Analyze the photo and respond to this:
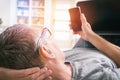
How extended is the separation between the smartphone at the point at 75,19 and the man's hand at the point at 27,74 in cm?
39

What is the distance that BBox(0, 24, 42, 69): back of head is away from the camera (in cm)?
71

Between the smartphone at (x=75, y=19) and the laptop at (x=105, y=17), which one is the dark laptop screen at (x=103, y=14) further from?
the smartphone at (x=75, y=19)

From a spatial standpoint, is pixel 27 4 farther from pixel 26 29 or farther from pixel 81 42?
pixel 26 29

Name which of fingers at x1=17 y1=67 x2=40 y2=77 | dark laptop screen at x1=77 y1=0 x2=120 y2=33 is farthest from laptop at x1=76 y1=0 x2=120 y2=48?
fingers at x1=17 y1=67 x2=40 y2=77

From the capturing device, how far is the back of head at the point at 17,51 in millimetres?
706

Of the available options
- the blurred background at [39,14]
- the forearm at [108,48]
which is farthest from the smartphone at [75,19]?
the blurred background at [39,14]

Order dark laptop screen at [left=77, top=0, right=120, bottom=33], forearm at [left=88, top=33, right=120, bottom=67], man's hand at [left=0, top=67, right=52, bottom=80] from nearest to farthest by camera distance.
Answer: man's hand at [left=0, top=67, right=52, bottom=80] < forearm at [left=88, top=33, right=120, bottom=67] < dark laptop screen at [left=77, top=0, right=120, bottom=33]

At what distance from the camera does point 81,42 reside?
1.12m

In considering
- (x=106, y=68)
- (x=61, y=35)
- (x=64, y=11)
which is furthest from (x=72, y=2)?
(x=106, y=68)

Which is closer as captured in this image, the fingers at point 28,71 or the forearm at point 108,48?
the fingers at point 28,71

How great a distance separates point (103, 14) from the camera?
3.83 ft

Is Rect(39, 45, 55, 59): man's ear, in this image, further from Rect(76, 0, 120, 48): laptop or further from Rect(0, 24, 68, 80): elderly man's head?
Rect(76, 0, 120, 48): laptop

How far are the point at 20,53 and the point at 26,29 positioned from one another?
89mm

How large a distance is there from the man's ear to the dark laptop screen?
0.50 metres
